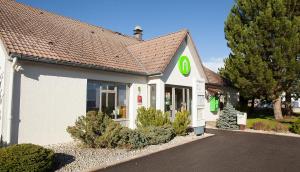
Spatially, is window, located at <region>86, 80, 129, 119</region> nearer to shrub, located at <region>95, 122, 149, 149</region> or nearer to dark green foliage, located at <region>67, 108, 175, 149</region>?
dark green foliage, located at <region>67, 108, 175, 149</region>

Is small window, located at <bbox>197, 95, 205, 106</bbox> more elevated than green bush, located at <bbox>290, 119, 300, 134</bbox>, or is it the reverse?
small window, located at <bbox>197, 95, 205, 106</bbox>

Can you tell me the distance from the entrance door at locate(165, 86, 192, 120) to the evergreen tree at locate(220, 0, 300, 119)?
16.1 ft

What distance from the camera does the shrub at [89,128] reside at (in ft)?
34.1

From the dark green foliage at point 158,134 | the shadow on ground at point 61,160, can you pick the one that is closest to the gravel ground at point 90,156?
the shadow on ground at point 61,160

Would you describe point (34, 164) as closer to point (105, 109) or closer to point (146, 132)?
point (146, 132)

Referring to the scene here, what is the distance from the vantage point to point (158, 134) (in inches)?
485

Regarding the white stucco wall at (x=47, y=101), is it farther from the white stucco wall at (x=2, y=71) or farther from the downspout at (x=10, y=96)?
the white stucco wall at (x=2, y=71)

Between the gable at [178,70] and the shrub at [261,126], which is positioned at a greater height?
the gable at [178,70]

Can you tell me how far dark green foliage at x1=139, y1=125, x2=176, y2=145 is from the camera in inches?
468

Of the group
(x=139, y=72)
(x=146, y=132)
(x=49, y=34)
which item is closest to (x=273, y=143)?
(x=146, y=132)

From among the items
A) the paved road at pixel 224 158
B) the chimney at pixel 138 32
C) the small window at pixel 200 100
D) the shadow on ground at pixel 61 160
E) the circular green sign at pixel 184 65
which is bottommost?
the paved road at pixel 224 158

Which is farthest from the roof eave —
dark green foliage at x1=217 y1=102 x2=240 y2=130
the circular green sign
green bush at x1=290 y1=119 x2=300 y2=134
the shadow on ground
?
green bush at x1=290 y1=119 x2=300 y2=134

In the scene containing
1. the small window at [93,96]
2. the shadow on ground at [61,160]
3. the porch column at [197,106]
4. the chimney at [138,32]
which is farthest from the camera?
the chimney at [138,32]

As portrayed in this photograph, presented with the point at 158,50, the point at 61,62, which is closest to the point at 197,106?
the point at 158,50
